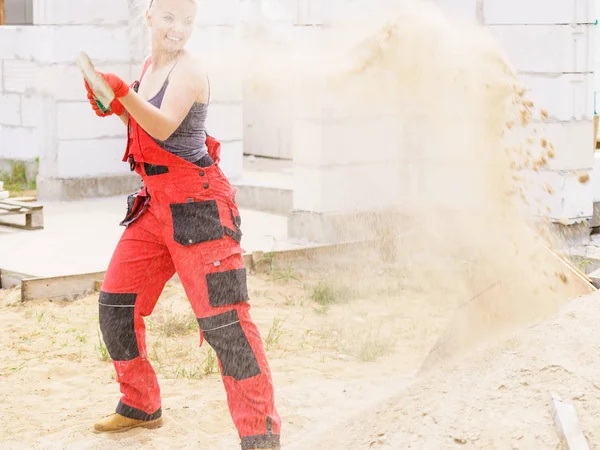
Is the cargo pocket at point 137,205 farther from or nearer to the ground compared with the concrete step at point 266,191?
farther from the ground

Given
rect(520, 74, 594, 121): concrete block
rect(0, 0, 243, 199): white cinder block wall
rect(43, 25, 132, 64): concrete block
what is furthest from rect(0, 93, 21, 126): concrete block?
rect(520, 74, 594, 121): concrete block

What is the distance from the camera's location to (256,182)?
34.2ft

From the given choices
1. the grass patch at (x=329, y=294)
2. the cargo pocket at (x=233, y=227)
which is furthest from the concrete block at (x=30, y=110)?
the cargo pocket at (x=233, y=227)

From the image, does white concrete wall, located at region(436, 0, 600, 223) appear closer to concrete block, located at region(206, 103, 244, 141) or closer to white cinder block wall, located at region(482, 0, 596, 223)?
white cinder block wall, located at region(482, 0, 596, 223)

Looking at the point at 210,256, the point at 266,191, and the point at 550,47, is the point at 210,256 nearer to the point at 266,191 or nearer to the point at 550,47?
the point at 550,47

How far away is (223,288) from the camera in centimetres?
387

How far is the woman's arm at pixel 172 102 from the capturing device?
364 cm

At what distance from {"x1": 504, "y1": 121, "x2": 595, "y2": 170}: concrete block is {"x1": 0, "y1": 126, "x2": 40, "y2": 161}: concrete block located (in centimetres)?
574

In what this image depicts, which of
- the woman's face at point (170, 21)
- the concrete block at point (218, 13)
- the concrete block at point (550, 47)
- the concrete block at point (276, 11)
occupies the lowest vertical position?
the woman's face at point (170, 21)

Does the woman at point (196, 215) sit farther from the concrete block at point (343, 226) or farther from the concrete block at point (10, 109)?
the concrete block at point (10, 109)

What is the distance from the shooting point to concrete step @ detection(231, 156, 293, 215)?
9.88 metres

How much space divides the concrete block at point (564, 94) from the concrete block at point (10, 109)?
5.93 m

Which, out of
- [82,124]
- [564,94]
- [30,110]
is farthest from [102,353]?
[30,110]

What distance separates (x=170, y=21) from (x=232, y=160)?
663cm
